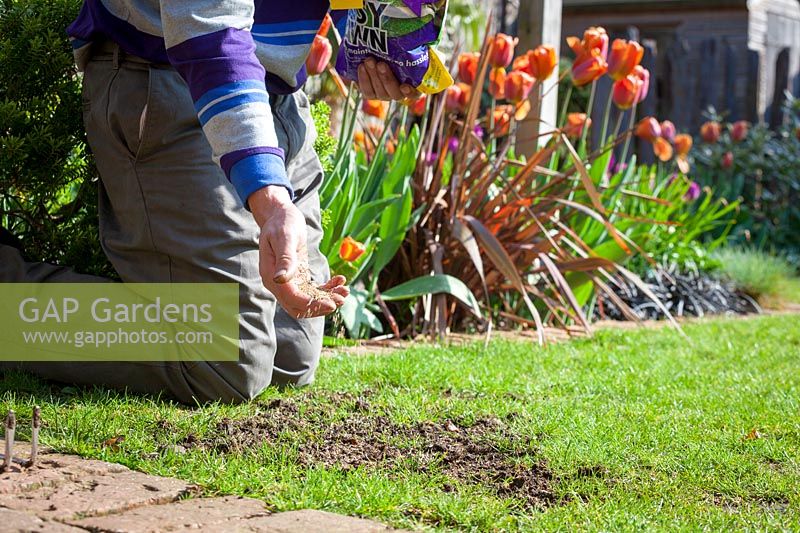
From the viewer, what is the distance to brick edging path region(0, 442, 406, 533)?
1.63 metres

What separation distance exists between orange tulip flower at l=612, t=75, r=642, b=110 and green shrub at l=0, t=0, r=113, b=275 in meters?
2.46

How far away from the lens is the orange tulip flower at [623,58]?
4.28 meters

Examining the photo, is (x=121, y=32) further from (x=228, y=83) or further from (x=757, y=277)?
(x=757, y=277)

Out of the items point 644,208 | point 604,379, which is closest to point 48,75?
point 604,379

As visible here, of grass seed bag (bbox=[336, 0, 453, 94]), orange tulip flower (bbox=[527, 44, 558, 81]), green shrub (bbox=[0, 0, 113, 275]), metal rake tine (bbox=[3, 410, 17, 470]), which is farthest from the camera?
orange tulip flower (bbox=[527, 44, 558, 81])

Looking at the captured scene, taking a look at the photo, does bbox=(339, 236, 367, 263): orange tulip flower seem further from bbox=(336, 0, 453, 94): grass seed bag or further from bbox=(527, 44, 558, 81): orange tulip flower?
bbox=(527, 44, 558, 81): orange tulip flower

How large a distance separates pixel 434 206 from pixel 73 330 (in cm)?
191

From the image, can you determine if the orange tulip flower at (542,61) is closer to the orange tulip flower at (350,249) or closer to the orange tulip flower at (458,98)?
the orange tulip flower at (458,98)

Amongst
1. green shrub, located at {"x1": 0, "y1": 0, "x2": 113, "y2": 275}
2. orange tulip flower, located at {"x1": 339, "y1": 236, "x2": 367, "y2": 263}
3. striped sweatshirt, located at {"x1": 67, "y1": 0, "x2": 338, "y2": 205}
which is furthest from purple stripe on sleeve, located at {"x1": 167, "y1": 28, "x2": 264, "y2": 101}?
orange tulip flower, located at {"x1": 339, "y1": 236, "x2": 367, "y2": 263}

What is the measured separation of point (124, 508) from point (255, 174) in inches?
25.5

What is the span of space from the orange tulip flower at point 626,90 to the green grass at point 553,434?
128cm

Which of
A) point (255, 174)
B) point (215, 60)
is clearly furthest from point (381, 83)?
point (255, 174)

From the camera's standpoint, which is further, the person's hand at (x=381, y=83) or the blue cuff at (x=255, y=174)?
the person's hand at (x=381, y=83)

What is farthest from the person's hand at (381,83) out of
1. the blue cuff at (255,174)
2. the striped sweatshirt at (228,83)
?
the blue cuff at (255,174)
